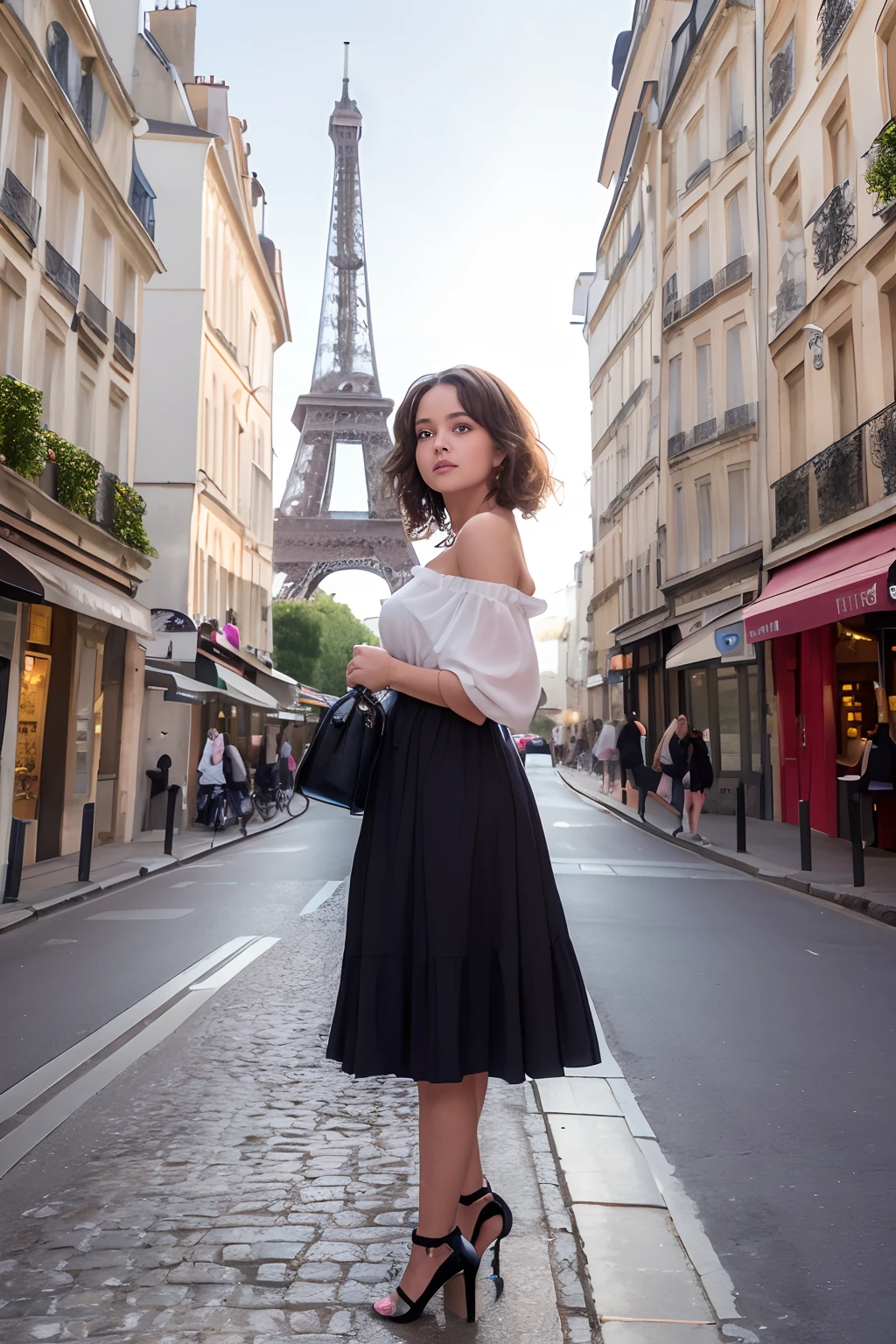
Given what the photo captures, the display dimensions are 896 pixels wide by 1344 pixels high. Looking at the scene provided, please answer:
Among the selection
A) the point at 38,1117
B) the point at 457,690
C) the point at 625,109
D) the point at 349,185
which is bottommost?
the point at 38,1117

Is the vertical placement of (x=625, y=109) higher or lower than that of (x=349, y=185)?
lower

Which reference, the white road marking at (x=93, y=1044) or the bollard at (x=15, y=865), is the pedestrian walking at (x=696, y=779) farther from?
the white road marking at (x=93, y=1044)

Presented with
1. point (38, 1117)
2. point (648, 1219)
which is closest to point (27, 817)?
point (38, 1117)

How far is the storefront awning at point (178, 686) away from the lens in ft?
65.2

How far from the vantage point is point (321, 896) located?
35.5ft

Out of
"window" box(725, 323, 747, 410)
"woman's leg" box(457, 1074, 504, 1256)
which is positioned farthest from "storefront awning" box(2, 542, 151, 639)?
"window" box(725, 323, 747, 410)

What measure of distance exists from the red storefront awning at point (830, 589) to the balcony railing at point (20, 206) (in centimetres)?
1030

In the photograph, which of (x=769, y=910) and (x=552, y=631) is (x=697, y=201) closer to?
(x=769, y=910)

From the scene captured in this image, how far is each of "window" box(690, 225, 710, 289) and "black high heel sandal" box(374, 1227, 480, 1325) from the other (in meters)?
27.3

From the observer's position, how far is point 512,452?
9.21 ft

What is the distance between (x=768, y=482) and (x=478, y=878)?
67.5 ft

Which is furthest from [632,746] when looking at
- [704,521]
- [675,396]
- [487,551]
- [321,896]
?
[487,551]

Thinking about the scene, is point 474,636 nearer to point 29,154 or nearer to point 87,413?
point 29,154

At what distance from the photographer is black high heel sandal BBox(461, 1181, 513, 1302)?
2652 mm
